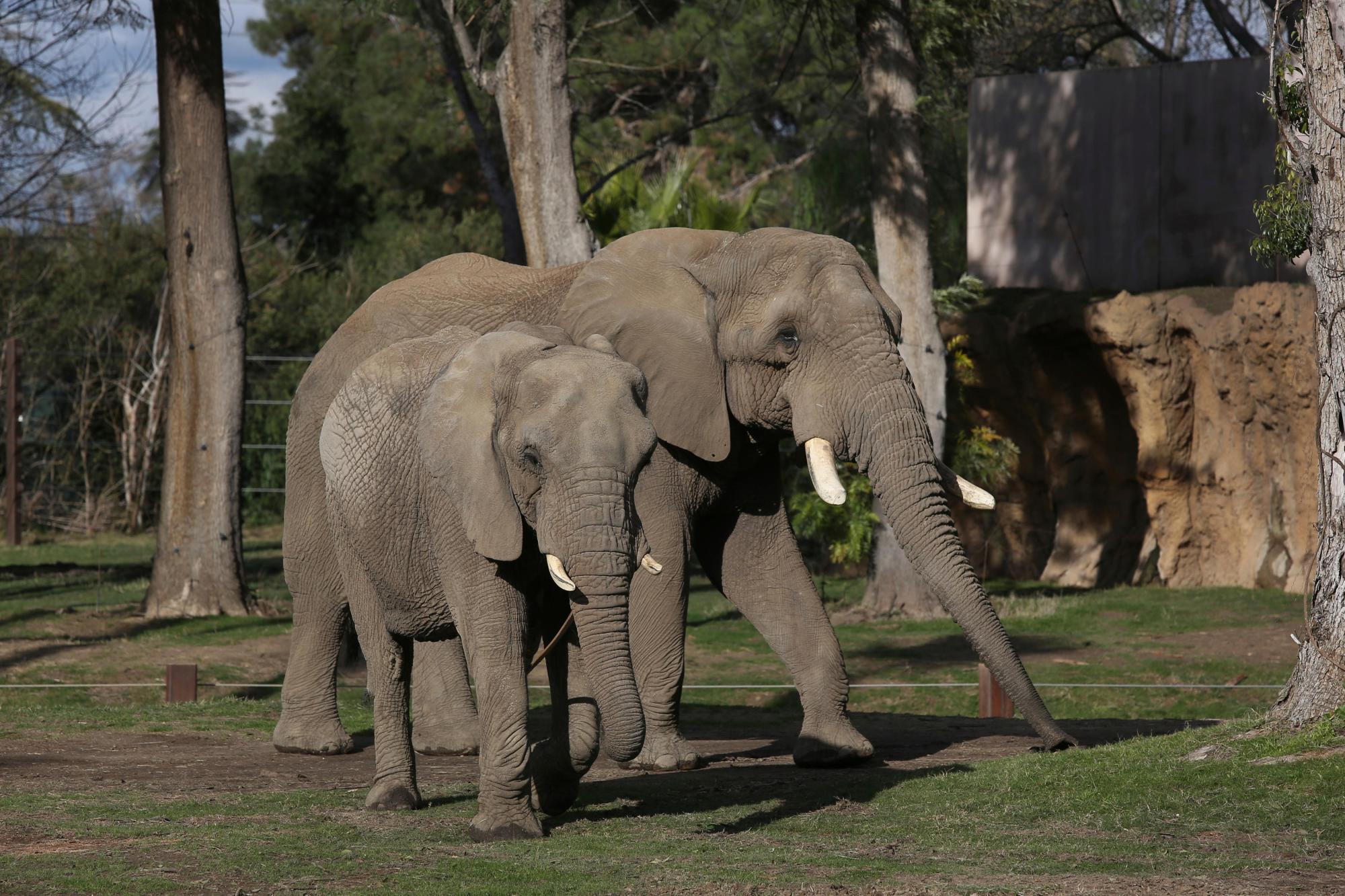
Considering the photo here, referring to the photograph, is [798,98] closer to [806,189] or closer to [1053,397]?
[806,189]

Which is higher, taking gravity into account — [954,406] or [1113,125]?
[1113,125]

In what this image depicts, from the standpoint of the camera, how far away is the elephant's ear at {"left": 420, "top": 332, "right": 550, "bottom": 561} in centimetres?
660

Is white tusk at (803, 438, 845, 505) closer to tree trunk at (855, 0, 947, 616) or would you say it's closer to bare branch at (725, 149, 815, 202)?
tree trunk at (855, 0, 947, 616)

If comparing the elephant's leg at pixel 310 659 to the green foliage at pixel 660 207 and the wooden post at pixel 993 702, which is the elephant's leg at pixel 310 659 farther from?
the green foliage at pixel 660 207

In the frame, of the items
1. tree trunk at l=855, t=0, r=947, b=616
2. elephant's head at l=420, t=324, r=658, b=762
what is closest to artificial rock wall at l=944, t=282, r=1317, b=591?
tree trunk at l=855, t=0, r=947, b=616

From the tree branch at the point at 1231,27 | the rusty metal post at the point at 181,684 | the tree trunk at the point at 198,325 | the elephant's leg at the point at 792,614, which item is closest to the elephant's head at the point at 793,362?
the elephant's leg at the point at 792,614

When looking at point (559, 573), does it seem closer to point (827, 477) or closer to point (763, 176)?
point (827, 477)

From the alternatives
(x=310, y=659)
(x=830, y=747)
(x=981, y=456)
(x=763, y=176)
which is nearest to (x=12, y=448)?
(x=981, y=456)

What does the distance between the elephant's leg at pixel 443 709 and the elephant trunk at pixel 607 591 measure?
322 centimetres

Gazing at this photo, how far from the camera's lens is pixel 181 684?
11656 millimetres

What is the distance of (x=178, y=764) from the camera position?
9133 millimetres

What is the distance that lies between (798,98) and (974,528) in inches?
502

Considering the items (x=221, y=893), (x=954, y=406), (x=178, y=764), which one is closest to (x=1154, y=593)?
(x=954, y=406)

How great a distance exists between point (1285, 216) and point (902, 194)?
7.71m
